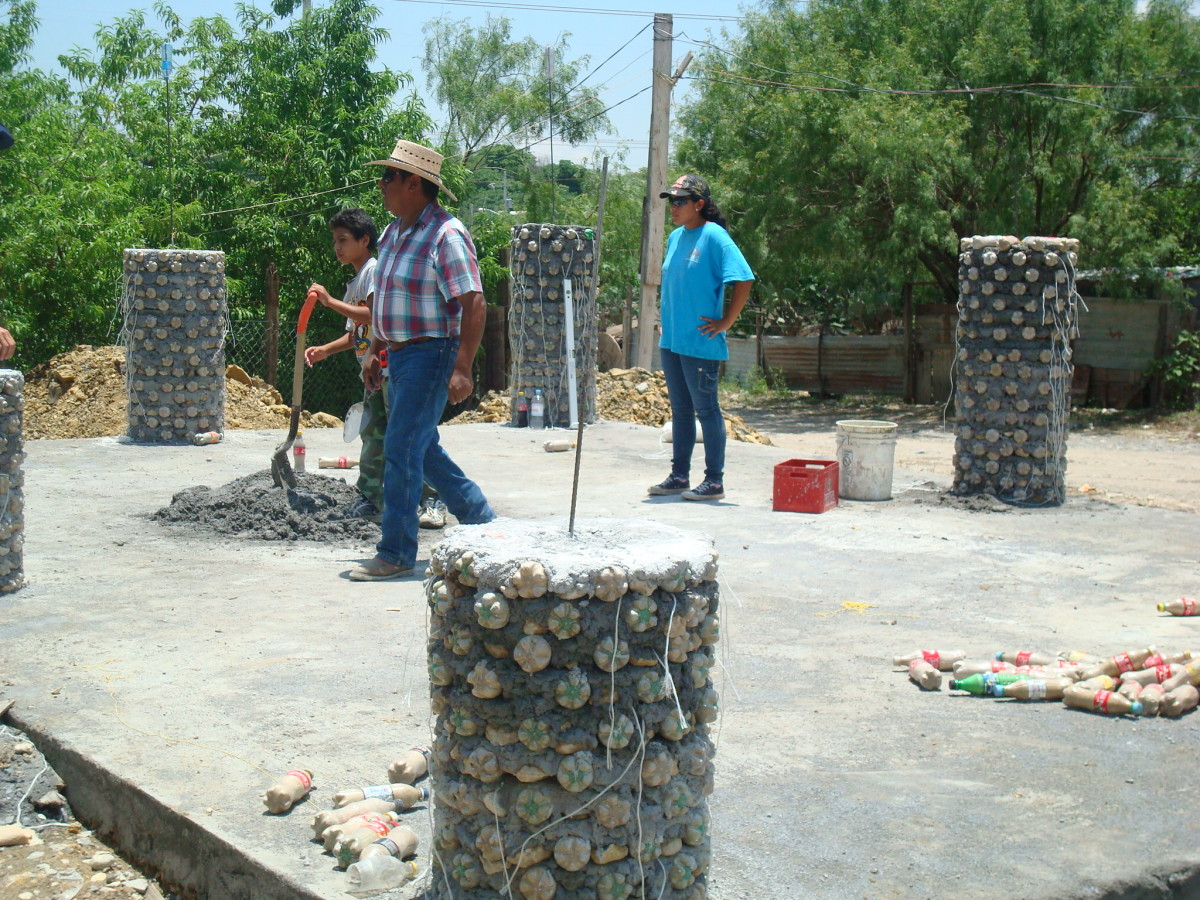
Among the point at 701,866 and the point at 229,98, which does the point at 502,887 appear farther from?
the point at 229,98

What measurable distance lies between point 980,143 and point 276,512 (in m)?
15.1

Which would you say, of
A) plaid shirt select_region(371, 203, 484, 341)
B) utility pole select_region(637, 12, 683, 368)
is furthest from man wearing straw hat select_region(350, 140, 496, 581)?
utility pole select_region(637, 12, 683, 368)

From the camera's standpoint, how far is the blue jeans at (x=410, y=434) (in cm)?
550

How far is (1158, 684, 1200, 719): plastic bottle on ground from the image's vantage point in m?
3.99

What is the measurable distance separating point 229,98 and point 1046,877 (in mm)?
21696

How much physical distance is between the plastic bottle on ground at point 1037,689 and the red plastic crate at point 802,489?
12.0 feet

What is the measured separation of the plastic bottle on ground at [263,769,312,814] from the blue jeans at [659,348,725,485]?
15.4ft

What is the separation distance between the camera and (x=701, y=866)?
103 inches

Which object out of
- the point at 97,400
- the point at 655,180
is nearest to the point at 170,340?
the point at 97,400

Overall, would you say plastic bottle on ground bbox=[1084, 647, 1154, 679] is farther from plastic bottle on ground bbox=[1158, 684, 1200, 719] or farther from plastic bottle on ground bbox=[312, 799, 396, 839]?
plastic bottle on ground bbox=[312, 799, 396, 839]

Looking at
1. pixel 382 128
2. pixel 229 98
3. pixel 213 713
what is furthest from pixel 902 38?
pixel 213 713

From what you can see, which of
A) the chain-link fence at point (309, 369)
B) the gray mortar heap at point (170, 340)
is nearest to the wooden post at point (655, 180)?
the chain-link fence at point (309, 369)

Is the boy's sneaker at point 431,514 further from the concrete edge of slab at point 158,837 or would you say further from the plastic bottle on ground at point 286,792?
the plastic bottle on ground at point 286,792

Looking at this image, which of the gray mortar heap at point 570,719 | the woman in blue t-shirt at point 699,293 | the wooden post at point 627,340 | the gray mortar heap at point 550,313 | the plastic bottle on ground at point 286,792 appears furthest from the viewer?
the wooden post at point 627,340
